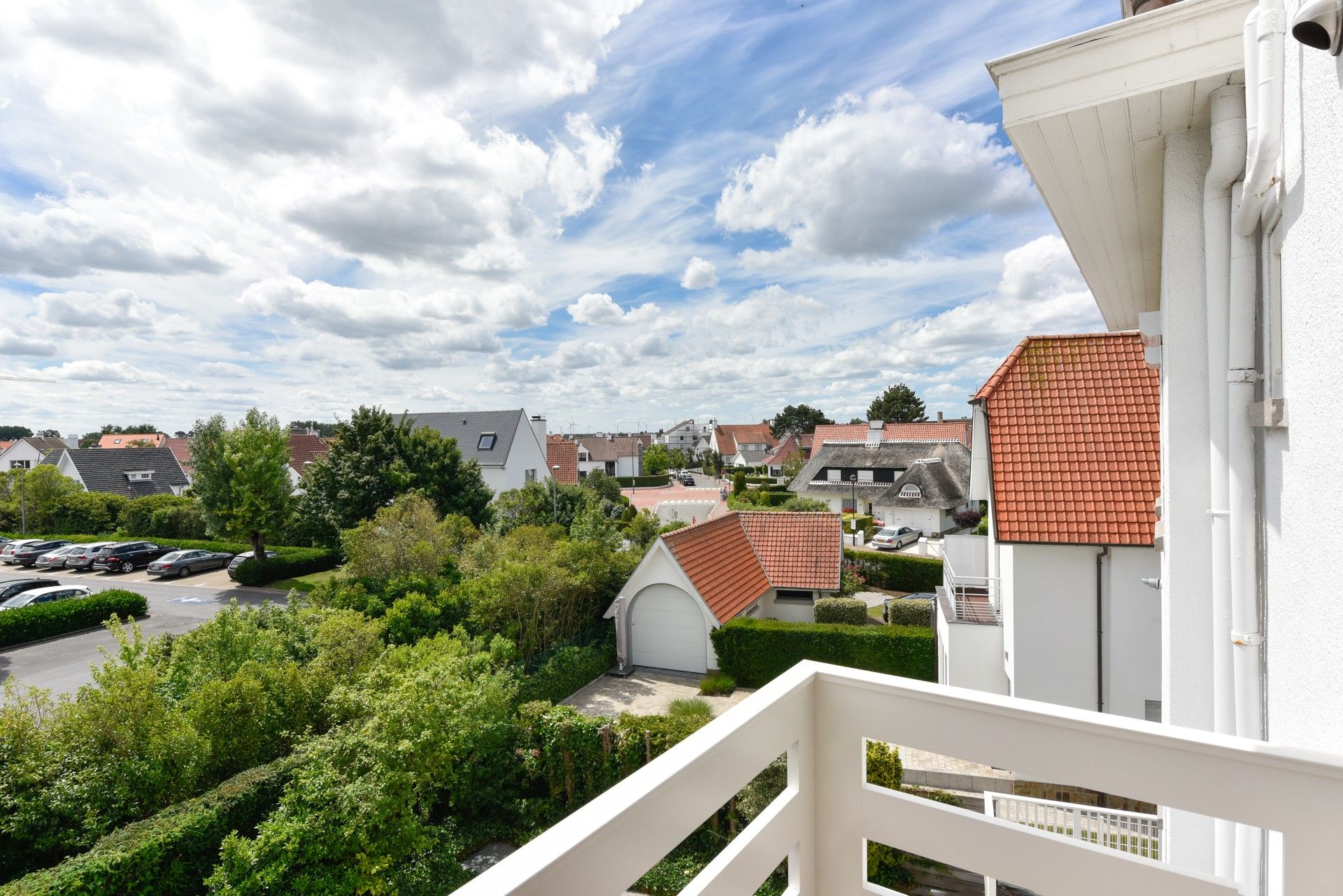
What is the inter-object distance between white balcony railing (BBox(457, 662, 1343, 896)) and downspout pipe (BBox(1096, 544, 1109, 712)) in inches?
340

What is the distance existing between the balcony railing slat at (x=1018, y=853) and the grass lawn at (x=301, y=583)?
2500 cm

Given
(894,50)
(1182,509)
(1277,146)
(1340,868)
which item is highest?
(894,50)

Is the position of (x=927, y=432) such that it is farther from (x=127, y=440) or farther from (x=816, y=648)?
(x=127, y=440)

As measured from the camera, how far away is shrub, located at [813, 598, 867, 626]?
15422 millimetres

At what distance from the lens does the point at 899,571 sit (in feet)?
77.9

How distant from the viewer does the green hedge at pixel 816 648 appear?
13.8 meters

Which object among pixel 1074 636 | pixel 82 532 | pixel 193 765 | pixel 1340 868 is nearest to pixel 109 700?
pixel 193 765

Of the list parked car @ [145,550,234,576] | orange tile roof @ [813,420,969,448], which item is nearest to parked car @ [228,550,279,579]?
parked car @ [145,550,234,576]

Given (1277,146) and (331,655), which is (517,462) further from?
(1277,146)

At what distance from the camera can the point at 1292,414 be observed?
7.13 feet

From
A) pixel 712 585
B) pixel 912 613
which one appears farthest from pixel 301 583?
pixel 912 613

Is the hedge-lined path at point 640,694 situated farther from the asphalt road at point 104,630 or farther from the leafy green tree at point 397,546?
the asphalt road at point 104,630

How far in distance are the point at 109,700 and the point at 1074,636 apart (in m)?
11.9

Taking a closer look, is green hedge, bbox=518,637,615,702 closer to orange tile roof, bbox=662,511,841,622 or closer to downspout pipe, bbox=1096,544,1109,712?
orange tile roof, bbox=662,511,841,622
